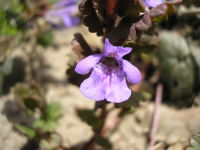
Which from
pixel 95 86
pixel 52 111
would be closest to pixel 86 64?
pixel 95 86

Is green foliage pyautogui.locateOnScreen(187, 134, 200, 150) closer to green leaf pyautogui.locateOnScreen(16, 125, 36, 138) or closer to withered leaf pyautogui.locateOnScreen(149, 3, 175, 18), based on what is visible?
withered leaf pyautogui.locateOnScreen(149, 3, 175, 18)

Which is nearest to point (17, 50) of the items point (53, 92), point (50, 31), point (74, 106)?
point (50, 31)

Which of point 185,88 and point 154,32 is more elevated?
point 154,32

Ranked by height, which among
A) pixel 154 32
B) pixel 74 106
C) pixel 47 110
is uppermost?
pixel 154 32

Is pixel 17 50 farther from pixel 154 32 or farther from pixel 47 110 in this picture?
pixel 154 32

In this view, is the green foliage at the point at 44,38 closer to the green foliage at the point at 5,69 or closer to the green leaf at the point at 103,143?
the green foliage at the point at 5,69

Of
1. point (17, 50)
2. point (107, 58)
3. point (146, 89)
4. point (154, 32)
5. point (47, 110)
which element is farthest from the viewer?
point (17, 50)

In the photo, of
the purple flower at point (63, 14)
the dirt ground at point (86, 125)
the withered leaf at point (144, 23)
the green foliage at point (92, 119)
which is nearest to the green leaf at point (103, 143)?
the green foliage at point (92, 119)

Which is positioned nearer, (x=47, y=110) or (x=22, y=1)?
(x=47, y=110)
